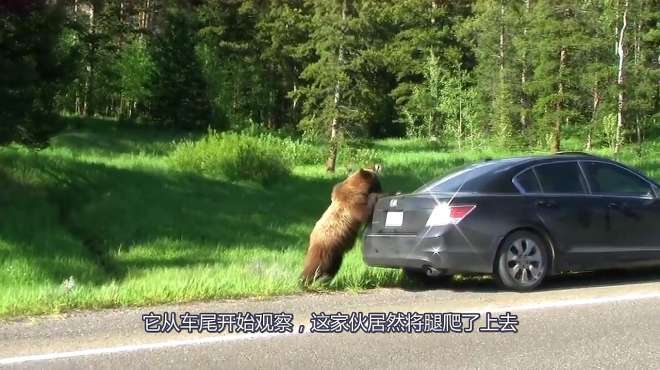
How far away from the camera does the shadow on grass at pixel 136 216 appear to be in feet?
47.8

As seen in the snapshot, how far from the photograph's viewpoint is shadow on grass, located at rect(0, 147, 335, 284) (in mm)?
14570

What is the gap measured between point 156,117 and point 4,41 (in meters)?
31.8

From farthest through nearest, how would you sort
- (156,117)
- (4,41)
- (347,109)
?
(156,117)
(347,109)
(4,41)

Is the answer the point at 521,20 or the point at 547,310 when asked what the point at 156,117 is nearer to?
the point at 521,20

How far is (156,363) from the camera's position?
6480 mm

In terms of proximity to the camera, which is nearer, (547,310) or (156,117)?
(547,310)

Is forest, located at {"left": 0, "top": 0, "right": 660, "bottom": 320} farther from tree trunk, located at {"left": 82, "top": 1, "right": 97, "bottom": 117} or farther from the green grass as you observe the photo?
tree trunk, located at {"left": 82, "top": 1, "right": 97, "bottom": 117}

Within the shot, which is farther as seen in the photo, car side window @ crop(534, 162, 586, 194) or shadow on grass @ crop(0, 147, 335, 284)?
shadow on grass @ crop(0, 147, 335, 284)

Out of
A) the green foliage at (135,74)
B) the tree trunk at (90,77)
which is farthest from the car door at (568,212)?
the green foliage at (135,74)

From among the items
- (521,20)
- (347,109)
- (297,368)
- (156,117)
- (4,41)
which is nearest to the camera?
(297,368)

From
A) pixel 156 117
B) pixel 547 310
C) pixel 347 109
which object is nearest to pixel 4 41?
pixel 547 310

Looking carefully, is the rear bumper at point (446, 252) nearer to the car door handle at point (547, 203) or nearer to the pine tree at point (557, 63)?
the car door handle at point (547, 203)

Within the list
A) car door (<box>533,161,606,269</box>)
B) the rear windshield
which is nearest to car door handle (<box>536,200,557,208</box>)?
car door (<box>533,161,606,269</box>)

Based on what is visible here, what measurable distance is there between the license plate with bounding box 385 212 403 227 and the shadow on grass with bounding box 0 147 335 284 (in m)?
4.44
